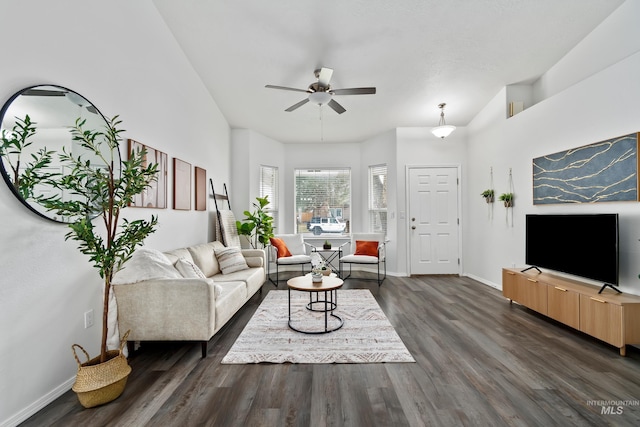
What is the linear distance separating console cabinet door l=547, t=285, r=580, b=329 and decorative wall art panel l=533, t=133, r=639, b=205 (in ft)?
3.34

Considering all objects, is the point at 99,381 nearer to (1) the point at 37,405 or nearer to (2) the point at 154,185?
(1) the point at 37,405

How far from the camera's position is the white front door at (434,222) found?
18.0 feet

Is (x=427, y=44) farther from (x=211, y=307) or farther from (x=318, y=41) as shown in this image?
(x=211, y=307)

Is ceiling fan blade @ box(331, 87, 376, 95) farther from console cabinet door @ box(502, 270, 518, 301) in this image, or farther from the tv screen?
console cabinet door @ box(502, 270, 518, 301)

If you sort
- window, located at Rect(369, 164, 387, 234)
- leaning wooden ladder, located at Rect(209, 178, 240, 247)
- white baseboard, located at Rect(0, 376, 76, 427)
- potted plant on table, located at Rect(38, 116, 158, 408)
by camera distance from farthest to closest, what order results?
window, located at Rect(369, 164, 387, 234) < leaning wooden ladder, located at Rect(209, 178, 240, 247) < potted plant on table, located at Rect(38, 116, 158, 408) < white baseboard, located at Rect(0, 376, 76, 427)

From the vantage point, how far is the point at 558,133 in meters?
3.46

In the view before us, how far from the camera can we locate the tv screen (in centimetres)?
269

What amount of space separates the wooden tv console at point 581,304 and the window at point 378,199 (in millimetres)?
2654

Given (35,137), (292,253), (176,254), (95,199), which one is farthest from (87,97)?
(292,253)

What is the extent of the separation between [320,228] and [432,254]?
234cm

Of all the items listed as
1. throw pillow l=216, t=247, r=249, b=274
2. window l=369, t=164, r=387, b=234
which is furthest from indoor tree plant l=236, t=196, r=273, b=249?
window l=369, t=164, r=387, b=234

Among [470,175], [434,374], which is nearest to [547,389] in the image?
[434,374]

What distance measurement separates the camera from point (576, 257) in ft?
9.90

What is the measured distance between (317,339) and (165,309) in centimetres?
137
